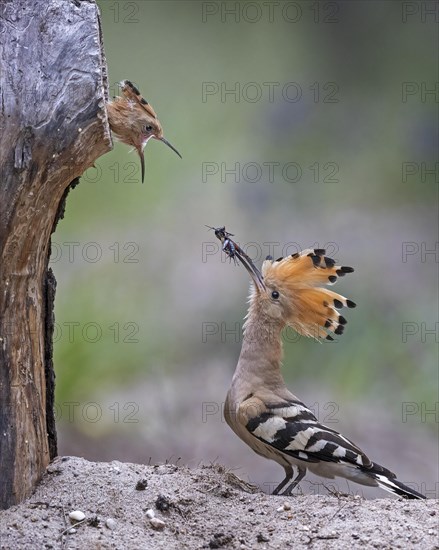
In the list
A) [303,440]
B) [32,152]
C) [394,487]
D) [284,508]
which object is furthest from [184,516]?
[32,152]

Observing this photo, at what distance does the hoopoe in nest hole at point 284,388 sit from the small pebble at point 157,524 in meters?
0.89

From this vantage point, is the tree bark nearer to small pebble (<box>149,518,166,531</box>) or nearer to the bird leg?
small pebble (<box>149,518,166,531</box>)

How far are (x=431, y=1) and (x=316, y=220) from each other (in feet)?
11.4

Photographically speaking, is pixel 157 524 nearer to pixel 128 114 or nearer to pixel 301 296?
pixel 301 296

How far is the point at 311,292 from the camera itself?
14.5 feet

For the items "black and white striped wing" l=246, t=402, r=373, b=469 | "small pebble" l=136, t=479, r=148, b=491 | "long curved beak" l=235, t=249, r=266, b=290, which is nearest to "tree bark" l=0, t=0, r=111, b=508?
"small pebble" l=136, t=479, r=148, b=491

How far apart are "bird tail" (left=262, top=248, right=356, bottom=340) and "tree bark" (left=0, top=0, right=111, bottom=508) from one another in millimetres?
1390

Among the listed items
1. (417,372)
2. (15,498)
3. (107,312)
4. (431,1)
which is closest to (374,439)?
(417,372)

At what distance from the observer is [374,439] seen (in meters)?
7.52

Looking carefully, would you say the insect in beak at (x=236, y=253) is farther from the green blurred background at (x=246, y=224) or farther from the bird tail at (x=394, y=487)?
the green blurred background at (x=246, y=224)

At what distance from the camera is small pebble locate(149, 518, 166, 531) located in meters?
3.28

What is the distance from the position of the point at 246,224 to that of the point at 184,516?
573cm

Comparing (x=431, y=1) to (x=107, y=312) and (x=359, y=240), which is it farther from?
(x=107, y=312)

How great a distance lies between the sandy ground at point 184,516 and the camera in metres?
3.16
